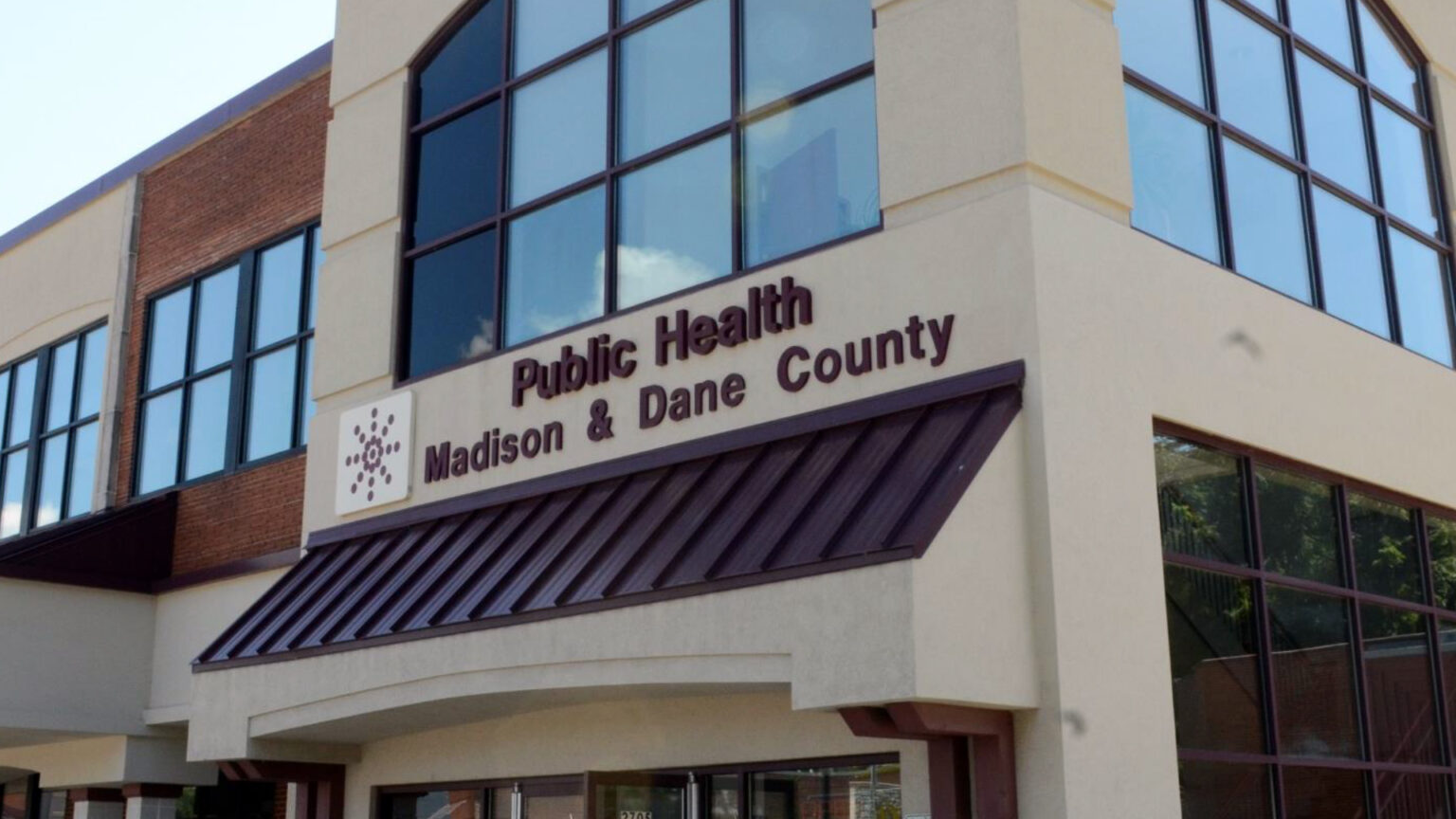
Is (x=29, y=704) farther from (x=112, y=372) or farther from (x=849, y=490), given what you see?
(x=849, y=490)

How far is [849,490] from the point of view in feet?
32.9

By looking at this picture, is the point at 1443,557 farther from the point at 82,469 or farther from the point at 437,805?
the point at 82,469

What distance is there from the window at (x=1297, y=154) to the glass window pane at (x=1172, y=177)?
0.04 feet

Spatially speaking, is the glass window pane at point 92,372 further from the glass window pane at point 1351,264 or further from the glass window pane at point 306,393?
the glass window pane at point 1351,264

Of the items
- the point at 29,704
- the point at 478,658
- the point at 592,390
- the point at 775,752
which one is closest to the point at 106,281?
the point at 29,704

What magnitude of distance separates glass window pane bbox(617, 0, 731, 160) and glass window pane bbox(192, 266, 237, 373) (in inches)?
259

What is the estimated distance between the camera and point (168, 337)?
62.3 feet

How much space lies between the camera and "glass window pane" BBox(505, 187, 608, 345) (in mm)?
13398

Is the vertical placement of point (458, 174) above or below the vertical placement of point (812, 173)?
above

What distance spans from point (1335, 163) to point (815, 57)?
16.0 ft

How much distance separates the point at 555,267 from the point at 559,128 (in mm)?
1238

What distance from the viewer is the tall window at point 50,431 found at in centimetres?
2003

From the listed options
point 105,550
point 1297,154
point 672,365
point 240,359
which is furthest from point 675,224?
point 105,550

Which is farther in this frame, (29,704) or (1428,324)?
(29,704)
